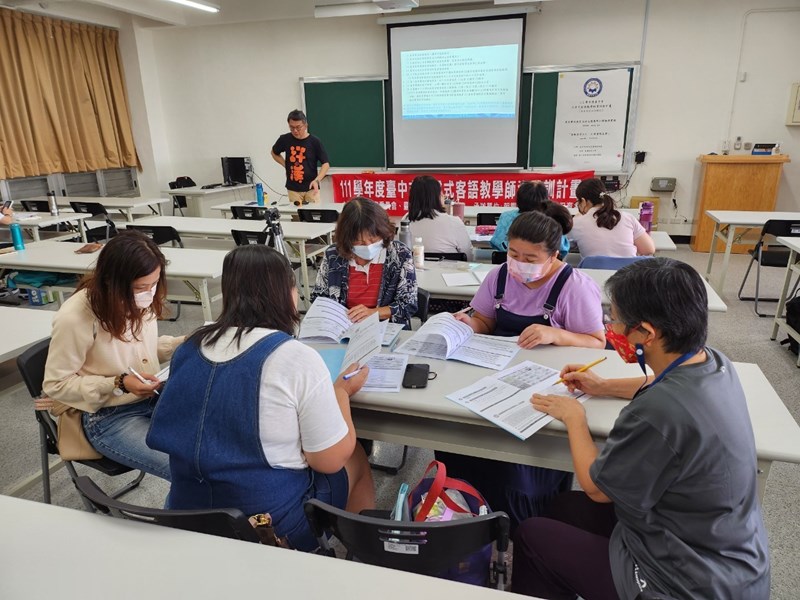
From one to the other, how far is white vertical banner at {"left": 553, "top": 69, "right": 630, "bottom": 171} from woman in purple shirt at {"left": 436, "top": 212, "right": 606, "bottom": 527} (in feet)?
16.2

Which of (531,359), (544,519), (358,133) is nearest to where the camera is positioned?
(544,519)

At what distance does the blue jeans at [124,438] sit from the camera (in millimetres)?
1674

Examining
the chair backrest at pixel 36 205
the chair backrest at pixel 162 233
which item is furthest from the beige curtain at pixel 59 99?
the chair backrest at pixel 162 233

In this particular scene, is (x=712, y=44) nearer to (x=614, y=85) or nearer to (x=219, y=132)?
(x=614, y=85)

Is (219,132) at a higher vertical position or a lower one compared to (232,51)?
lower

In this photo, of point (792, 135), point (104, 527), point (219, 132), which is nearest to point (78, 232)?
point (219, 132)

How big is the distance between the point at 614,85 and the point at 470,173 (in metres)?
1.98

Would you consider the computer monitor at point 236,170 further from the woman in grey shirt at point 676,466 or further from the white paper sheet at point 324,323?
the woman in grey shirt at point 676,466

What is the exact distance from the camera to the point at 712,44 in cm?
588

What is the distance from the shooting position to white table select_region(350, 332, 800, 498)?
1.35 metres

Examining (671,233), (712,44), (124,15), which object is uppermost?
(124,15)

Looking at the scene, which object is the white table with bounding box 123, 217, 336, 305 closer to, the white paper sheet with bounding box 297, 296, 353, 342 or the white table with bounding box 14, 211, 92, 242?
the white table with bounding box 14, 211, 92, 242

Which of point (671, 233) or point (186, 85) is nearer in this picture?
point (671, 233)

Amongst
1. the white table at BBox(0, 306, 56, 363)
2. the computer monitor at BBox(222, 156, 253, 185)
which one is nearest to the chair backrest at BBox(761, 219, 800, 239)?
the white table at BBox(0, 306, 56, 363)
